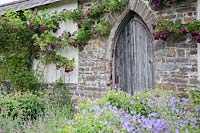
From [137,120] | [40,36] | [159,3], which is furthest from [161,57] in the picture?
[40,36]

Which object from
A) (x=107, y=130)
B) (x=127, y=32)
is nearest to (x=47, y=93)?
(x=127, y=32)

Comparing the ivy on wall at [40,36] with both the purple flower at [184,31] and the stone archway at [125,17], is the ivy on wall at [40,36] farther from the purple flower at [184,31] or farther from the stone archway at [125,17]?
the purple flower at [184,31]

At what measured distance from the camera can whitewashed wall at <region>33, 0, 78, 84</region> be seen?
903cm

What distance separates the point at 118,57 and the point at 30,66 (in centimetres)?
347

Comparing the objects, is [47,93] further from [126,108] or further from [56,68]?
[126,108]

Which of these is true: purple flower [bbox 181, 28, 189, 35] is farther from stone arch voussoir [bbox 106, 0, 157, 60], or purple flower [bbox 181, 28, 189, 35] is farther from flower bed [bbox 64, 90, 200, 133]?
flower bed [bbox 64, 90, 200, 133]

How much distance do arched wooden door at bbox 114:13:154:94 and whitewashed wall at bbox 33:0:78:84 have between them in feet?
4.83

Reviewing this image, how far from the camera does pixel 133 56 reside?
7.85 meters

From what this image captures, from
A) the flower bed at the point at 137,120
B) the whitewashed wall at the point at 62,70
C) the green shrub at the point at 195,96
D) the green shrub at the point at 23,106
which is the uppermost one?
the whitewashed wall at the point at 62,70

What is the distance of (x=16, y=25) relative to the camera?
9.61m

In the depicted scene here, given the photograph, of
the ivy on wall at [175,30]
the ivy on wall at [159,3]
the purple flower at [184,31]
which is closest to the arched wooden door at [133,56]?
the ivy on wall at [159,3]

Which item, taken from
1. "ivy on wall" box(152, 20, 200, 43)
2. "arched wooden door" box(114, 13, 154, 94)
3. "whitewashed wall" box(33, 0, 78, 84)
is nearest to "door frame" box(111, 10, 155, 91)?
"arched wooden door" box(114, 13, 154, 94)

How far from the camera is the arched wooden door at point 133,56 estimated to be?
24.6ft

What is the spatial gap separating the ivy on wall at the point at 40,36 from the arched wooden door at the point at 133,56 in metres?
0.46
